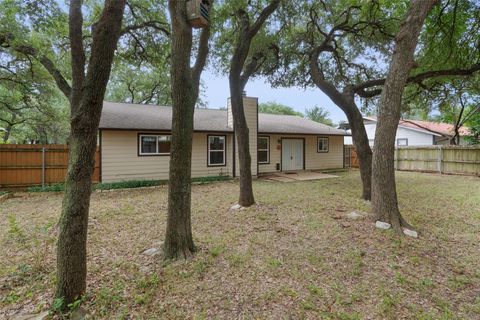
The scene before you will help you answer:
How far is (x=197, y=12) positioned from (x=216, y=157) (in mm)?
9285

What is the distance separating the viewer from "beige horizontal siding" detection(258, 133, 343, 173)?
1412 cm

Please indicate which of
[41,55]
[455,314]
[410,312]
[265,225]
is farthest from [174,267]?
[41,55]

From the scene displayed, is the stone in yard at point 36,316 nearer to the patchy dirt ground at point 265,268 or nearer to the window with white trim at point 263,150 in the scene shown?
the patchy dirt ground at point 265,268

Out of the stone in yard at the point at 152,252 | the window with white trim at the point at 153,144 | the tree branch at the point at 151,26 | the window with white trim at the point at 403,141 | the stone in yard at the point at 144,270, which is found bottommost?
the stone in yard at the point at 144,270

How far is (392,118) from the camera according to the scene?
15.9 ft

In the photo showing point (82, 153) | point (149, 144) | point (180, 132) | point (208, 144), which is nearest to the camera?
point (82, 153)

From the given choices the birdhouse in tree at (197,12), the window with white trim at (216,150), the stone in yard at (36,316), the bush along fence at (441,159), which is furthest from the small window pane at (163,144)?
the bush along fence at (441,159)

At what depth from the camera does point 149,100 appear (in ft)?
67.9

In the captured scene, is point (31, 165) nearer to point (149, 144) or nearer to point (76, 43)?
point (149, 144)

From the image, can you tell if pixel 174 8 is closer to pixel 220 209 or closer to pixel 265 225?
pixel 265 225

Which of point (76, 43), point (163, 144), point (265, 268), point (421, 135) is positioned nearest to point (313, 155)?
point (163, 144)

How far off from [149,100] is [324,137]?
14050 millimetres

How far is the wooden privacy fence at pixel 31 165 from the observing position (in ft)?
29.8

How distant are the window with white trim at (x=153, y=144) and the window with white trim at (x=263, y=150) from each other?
4969mm
